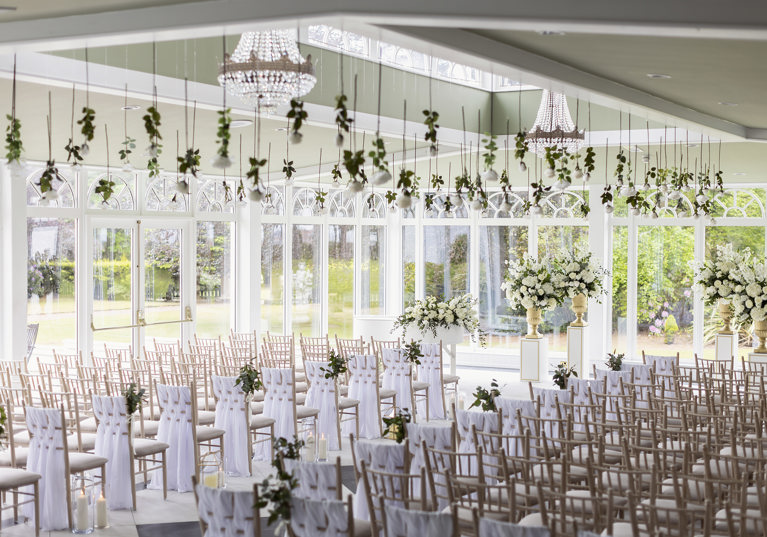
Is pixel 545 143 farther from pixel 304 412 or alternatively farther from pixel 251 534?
pixel 251 534

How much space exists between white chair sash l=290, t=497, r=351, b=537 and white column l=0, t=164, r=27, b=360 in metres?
9.32

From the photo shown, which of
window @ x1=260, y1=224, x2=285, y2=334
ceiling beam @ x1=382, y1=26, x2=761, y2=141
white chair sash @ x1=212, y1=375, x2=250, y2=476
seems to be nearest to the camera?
ceiling beam @ x1=382, y1=26, x2=761, y2=141

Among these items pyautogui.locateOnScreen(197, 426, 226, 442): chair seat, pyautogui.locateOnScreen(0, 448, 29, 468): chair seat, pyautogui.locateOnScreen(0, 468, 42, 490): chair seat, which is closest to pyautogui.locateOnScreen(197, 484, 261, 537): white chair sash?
pyautogui.locateOnScreen(0, 468, 42, 490): chair seat

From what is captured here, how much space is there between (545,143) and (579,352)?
5431 mm

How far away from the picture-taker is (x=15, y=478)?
292 inches

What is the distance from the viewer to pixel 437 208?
19891 mm

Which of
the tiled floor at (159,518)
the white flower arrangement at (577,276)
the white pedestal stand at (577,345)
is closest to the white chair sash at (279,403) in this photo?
the tiled floor at (159,518)

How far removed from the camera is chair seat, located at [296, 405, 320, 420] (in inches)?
419

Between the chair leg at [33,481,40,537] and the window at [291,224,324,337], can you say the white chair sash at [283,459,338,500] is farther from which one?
the window at [291,224,324,337]

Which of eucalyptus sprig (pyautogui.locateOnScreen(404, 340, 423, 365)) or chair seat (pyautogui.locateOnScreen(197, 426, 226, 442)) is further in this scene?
eucalyptus sprig (pyautogui.locateOnScreen(404, 340, 423, 365))

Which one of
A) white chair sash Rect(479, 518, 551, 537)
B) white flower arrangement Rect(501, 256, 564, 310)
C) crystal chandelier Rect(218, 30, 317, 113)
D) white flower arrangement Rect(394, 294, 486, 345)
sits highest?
crystal chandelier Rect(218, 30, 317, 113)

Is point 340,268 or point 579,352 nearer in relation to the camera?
point 579,352

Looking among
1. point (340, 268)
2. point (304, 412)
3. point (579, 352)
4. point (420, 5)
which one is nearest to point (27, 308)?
point (304, 412)

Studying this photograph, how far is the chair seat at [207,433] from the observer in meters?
9.19
